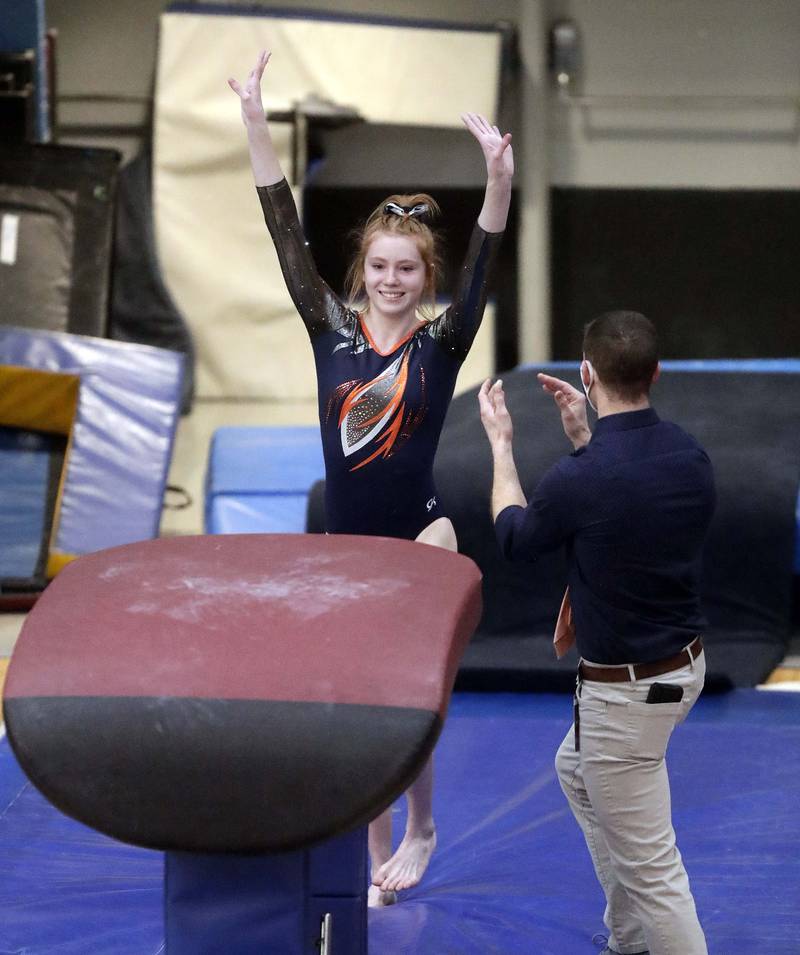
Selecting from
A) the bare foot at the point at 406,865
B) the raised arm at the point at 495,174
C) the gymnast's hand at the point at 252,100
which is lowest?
the bare foot at the point at 406,865

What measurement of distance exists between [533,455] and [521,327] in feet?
12.7

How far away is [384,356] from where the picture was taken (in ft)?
Answer: 9.09

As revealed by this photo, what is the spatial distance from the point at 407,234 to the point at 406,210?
0.08 meters

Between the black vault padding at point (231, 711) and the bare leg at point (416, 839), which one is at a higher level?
the black vault padding at point (231, 711)

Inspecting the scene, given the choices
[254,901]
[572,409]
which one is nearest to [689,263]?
[572,409]

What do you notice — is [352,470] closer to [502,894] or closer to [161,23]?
[502,894]

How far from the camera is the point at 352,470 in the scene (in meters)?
2.77

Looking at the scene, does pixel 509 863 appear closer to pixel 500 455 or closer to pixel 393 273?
pixel 500 455

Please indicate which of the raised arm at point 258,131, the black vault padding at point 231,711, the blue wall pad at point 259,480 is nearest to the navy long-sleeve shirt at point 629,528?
the black vault padding at point 231,711

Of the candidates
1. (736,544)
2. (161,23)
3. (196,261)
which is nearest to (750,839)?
(736,544)

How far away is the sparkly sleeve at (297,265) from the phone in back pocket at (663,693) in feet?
3.45

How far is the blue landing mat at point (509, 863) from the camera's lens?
268cm

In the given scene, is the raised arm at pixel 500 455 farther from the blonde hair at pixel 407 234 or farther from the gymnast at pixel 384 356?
the blonde hair at pixel 407 234

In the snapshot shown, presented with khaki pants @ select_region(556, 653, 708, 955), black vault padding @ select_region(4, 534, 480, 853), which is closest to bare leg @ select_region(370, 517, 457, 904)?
khaki pants @ select_region(556, 653, 708, 955)
